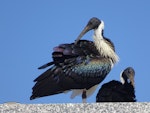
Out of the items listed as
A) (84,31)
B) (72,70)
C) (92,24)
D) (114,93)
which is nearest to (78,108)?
(114,93)

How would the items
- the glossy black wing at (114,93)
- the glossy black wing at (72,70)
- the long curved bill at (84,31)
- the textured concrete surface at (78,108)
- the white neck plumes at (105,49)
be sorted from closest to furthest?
the textured concrete surface at (78,108)
the glossy black wing at (114,93)
the glossy black wing at (72,70)
the white neck plumes at (105,49)
the long curved bill at (84,31)

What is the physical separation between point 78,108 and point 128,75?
14.1ft

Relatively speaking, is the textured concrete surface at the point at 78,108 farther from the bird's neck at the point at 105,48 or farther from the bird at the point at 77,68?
the bird's neck at the point at 105,48

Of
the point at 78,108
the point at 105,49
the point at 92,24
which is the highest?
the point at 92,24

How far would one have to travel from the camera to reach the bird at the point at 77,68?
7590 mm

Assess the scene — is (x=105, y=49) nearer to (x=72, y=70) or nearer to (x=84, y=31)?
(x=84, y=31)

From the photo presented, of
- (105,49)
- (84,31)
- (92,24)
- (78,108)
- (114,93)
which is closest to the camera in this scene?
(78,108)

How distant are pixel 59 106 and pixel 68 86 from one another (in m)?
3.41

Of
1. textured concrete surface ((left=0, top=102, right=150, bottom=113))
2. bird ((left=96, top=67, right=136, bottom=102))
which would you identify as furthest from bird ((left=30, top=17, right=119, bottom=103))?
textured concrete surface ((left=0, top=102, right=150, bottom=113))

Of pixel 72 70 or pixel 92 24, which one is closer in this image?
pixel 72 70

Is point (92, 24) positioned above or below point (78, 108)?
above

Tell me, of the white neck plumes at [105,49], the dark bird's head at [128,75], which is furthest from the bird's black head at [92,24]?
the dark bird's head at [128,75]

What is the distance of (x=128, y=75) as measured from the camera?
8461 mm

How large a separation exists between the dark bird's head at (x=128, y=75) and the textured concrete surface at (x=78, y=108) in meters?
3.82
